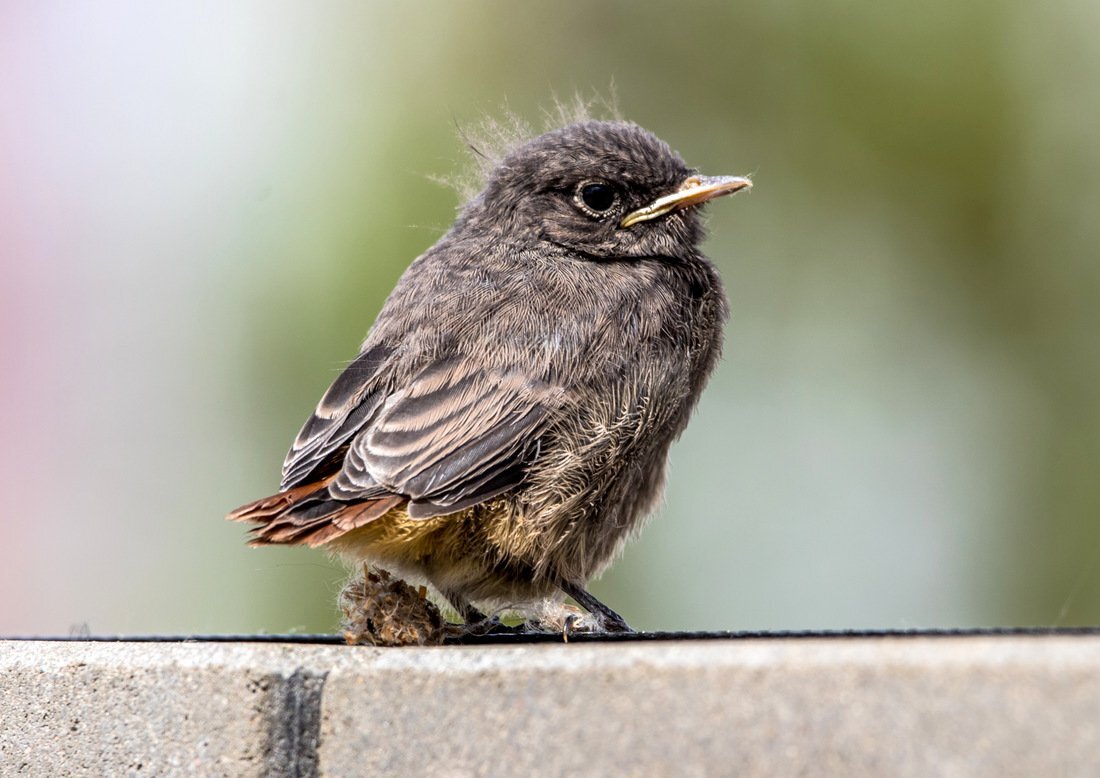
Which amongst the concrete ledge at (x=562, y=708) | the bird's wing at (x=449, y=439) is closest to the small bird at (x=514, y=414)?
the bird's wing at (x=449, y=439)

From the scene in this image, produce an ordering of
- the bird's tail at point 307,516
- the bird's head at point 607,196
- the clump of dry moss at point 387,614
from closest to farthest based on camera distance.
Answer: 1. the clump of dry moss at point 387,614
2. the bird's tail at point 307,516
3. the bird's head at point 607,196

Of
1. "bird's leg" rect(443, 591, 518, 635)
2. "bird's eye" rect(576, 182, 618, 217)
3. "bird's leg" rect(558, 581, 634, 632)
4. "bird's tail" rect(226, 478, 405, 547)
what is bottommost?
"bird's leg" rect(443, 591, 518, 635)

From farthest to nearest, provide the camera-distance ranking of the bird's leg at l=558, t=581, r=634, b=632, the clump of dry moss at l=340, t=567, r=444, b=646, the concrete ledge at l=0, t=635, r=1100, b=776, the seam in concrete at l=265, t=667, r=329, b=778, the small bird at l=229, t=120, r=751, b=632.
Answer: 1. the bird's leg at l=558, t=581, r=634, b=632
2. the small bird at l=229, t=120, r=751, b=632
3. the clump of dry moss at l=340, t=567, r=444, b=646
4. the seam in concrete at l=265, t=667, r=329, b=778
5. the concrete ledge at l=0, t=635, r=1100, b=776

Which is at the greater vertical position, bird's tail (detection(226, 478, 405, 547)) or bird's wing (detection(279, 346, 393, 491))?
bird's wing (detection(279, 346, 393, 491))

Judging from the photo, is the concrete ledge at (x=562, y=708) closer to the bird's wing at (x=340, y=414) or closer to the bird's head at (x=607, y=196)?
the bird's wing at (x=340, y=414)

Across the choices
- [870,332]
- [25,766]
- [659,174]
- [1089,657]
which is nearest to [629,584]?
[870,332]

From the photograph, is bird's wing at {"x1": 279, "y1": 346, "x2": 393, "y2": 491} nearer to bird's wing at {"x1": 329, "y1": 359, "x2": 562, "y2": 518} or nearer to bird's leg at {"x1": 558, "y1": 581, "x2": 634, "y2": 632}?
bird's wing at {"x1": 329, "y1": 359, "x2": 562, "y2": 518}

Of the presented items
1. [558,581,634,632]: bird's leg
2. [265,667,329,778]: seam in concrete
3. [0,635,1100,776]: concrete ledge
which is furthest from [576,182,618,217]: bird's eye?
[265,667,329,778]: seam in concrete

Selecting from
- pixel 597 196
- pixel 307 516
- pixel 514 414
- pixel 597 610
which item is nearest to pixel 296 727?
pixel 307 516
